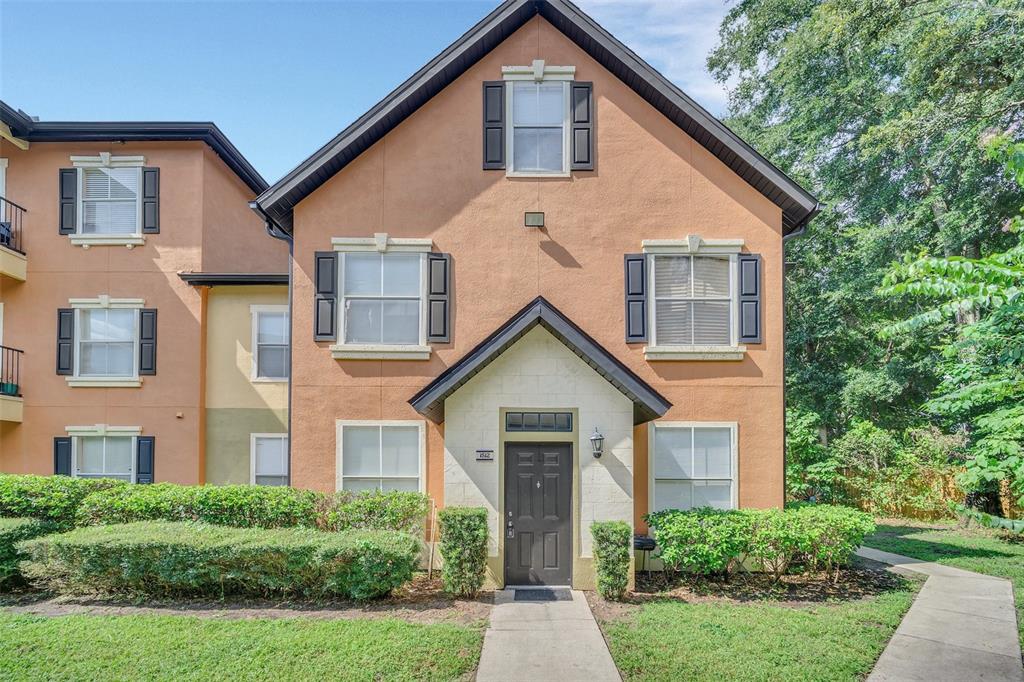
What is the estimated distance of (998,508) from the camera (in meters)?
14.7

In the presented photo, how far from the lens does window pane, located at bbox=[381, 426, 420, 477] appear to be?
1038 centimetres

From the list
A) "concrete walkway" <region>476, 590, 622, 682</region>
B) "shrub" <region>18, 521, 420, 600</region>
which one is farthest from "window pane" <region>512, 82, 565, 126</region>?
"concrete walkway" <region>476, 590, 622, 682</region>

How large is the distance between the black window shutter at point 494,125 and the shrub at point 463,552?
601cm

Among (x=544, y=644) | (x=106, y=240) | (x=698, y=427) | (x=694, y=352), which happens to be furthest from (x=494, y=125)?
(x=106, y=240)

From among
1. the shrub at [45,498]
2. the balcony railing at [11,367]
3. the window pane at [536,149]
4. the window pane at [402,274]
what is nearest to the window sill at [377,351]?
the window pane at [402,274]

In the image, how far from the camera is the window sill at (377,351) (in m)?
10.4

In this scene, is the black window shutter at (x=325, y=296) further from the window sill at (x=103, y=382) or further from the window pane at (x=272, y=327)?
the window sill at (x=103, y=382)

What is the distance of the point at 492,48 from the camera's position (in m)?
10.8

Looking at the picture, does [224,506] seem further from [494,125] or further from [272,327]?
[494,125]

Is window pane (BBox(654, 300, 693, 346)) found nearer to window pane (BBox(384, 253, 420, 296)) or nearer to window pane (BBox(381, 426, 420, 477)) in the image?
window pane (BBox(384, 253, 420, 296))

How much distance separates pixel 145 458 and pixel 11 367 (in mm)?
3563

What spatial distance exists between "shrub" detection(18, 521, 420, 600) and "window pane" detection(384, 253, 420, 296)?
4.22 metres

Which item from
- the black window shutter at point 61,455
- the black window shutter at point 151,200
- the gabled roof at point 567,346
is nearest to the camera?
the gabled roof at point 567,346

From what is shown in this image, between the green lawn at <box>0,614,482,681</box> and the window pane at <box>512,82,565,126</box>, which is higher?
the window pane at <box>512,82,565,126</box>
